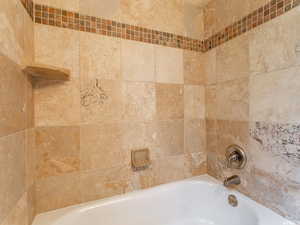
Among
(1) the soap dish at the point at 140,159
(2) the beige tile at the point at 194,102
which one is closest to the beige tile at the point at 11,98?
(1) the soap dish at the point at 140,159

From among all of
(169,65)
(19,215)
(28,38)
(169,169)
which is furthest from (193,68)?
(19,215)

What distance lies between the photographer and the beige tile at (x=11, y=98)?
0.55 meters

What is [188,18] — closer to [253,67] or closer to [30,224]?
[253,67]

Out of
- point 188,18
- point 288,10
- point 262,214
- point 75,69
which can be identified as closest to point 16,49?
point 75,69

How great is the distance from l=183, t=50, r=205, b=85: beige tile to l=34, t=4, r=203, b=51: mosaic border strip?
0.07 meters

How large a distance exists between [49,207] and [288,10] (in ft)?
6.01

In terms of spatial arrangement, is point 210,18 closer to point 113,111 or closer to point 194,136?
point 194,136

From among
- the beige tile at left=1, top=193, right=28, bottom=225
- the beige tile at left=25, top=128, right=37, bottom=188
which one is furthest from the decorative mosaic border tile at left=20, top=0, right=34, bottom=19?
the beige tile at left=1, top=193, right=28, bottom=225

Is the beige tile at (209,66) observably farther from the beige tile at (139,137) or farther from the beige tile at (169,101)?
the beige tile at (139,137)

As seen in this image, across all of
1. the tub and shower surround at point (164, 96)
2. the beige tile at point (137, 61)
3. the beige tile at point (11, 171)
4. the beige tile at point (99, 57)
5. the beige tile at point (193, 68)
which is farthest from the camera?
the beige tile at point (193, 68)

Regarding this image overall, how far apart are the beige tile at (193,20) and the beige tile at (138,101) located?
0.66 m

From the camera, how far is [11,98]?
0.62 m

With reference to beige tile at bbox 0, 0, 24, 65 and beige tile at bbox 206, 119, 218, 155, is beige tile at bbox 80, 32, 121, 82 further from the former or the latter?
beige tile at bbox 206, 119, 218, 155

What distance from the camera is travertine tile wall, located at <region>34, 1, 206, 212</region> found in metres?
0.91
